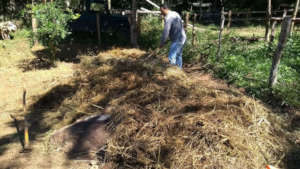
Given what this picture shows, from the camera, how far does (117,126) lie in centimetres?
304

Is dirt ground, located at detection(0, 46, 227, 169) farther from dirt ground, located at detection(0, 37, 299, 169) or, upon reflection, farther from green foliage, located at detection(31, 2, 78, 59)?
green foliage, located at detection(31, 2, 78, 59)

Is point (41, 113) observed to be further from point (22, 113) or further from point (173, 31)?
point (173, 31)

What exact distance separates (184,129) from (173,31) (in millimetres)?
3176

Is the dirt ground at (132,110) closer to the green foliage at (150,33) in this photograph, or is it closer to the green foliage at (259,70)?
the green foliage at (259,70)

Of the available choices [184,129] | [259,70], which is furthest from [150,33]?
[184,129]

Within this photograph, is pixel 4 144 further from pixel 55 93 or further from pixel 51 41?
pixel 51 41

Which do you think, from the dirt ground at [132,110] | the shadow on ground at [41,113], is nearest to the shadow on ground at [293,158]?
the dirt ground at [132,110]

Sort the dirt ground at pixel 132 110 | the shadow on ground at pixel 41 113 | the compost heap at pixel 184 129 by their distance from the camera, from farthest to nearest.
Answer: the shadow on ground at pixel 41 113 < the dirt ground at pixel 132 110 < the compost heap at pixel 184 129

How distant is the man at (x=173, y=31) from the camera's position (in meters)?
5.25

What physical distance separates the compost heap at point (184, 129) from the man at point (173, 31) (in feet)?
5.22

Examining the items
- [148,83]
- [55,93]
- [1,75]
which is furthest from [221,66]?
[1,75]

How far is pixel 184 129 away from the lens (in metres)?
2.77

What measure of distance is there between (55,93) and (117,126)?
2314mm

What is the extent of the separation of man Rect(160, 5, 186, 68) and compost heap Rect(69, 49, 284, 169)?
1591mm
